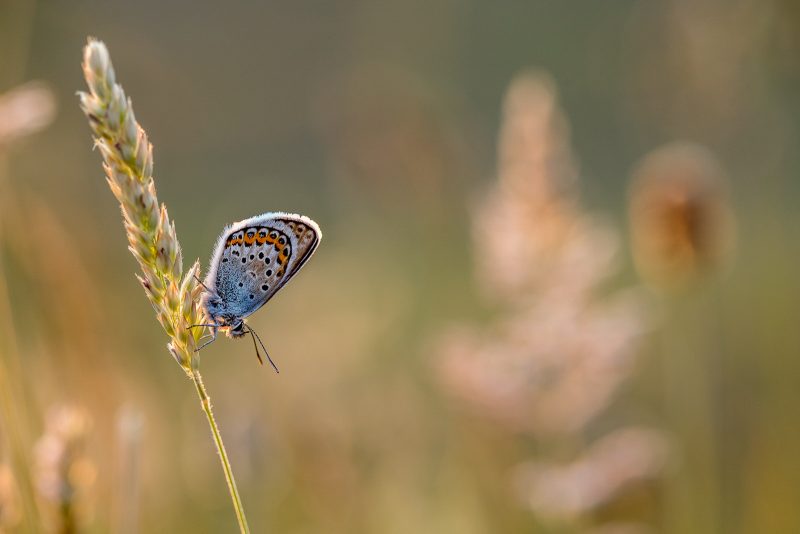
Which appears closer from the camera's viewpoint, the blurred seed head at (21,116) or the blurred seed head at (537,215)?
the blurred seed head at (21,116)

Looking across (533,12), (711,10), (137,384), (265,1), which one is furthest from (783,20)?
(265,1)

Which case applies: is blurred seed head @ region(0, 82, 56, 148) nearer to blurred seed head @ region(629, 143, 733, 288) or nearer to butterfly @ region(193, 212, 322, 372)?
butterfly @ region(193, 212, 322, 372)

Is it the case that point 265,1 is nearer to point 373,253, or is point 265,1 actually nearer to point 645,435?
point 373,253

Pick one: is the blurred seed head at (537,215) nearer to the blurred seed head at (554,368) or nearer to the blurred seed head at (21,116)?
the blurred seed head at (554,368)

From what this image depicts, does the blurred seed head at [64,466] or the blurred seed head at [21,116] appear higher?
the blurred seed head at [21,116]

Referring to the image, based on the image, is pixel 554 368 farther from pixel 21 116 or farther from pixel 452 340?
pixel 21 116

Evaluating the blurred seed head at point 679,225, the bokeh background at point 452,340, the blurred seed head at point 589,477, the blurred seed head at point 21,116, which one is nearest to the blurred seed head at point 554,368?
the bokeh background at point 452,340

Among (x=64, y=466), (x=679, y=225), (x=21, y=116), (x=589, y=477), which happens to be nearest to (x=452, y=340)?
(x=589, y=477)

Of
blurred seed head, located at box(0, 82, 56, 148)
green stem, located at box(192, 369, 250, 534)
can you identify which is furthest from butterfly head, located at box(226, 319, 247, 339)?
green stem, located at box(192, 369, 250, 534)
